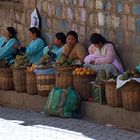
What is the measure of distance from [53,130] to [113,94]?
1130mm

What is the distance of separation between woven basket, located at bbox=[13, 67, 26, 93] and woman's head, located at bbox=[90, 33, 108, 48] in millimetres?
1897

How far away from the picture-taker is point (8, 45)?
13906 millimetres

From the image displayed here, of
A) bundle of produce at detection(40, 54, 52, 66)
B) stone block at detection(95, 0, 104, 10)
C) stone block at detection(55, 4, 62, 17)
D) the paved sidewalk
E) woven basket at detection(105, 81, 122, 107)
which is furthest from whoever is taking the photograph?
stone block at detection(55, 4, 62, 17)

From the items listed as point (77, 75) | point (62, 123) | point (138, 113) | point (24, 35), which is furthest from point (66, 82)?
point (24, 35)

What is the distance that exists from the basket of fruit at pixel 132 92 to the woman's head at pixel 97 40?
1373 mm

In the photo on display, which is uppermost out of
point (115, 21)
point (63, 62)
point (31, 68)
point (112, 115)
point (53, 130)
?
point (115, 21)

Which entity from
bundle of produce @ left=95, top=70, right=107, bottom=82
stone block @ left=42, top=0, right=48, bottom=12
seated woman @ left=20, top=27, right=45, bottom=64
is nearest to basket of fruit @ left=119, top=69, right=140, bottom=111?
bundle of produce @ left=95, top=70, right=107, bottom=82

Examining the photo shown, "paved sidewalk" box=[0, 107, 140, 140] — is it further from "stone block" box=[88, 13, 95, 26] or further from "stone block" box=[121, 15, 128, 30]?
"stone block" box=[88, 13, 95, 26]

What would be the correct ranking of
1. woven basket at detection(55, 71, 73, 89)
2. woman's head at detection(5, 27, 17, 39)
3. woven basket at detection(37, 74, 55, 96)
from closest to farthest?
1. woven basket at detection(55, 71, 73, 89)
2. woven basket at detection(37, 74, 55, 96)
3. woman's head at detection(5, 27, 17, 39)

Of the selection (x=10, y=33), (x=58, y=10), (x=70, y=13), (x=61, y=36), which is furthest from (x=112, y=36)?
(x=10, y=33)

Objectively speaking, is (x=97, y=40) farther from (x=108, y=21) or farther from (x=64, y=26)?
(x=64, y=26)

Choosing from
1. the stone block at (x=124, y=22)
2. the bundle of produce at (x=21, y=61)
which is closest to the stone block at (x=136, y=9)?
the stone block at (x=124, y=22)

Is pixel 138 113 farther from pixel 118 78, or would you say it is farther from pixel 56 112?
pixel 56 112

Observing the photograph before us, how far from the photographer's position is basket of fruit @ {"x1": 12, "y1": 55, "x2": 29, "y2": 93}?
12516 mm
